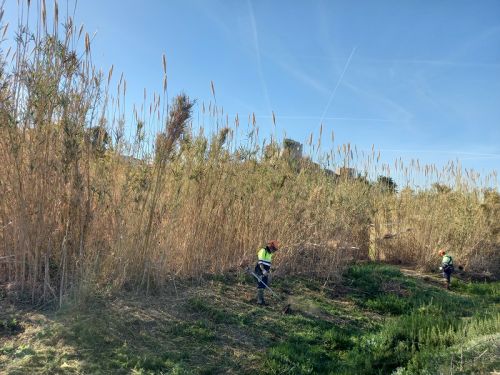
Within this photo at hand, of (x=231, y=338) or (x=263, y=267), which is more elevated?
(x=263, y=267)

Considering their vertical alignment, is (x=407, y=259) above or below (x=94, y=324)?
above

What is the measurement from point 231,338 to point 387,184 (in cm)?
878

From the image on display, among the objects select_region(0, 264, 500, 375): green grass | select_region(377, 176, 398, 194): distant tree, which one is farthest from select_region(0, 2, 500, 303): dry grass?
select_region(377, 176, 398, 194): distant tree

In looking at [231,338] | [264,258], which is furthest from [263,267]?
[231,338]

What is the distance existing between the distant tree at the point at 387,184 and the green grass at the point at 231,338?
5667 mm

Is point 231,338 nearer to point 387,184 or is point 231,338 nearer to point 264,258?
point 264,258

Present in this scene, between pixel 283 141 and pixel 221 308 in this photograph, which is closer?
pixel 221 308

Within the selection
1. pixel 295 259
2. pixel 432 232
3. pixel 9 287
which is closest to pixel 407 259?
pixel 432 232

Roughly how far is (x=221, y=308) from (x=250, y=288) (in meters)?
1.04

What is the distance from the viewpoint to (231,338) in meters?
4.52

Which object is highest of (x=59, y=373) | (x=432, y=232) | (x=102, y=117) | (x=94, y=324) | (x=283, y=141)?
(x=283, y=141)

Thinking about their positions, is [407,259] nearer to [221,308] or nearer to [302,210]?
[302,210]

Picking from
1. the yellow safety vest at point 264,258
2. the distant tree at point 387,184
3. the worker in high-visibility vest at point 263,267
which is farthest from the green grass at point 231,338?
the distant tree at point 387,184

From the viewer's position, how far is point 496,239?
10945 millimetres
